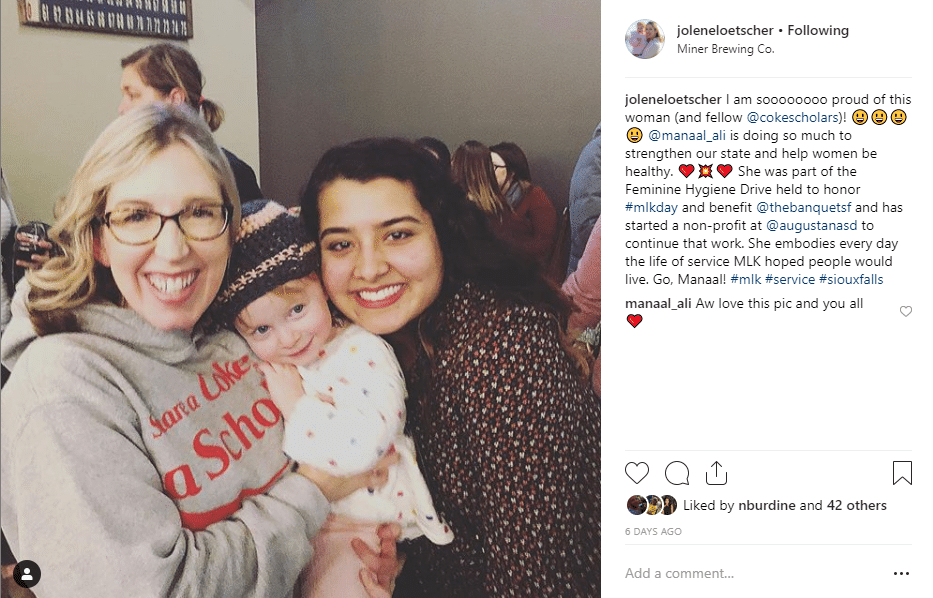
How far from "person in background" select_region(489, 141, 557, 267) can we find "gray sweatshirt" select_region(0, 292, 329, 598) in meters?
0.43

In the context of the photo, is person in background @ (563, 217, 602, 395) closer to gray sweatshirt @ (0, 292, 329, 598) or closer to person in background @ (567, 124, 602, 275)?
person in background @ (567, 124, 602, 275)

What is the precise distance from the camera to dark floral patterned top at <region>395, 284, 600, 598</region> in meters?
1.19

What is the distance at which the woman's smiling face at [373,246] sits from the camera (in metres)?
1.16

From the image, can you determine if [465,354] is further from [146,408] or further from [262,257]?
[146,408]

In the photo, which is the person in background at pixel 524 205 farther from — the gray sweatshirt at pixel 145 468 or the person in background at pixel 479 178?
the gray sweatshirt at pixel 145 468

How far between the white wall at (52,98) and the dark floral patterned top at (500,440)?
402 mm
